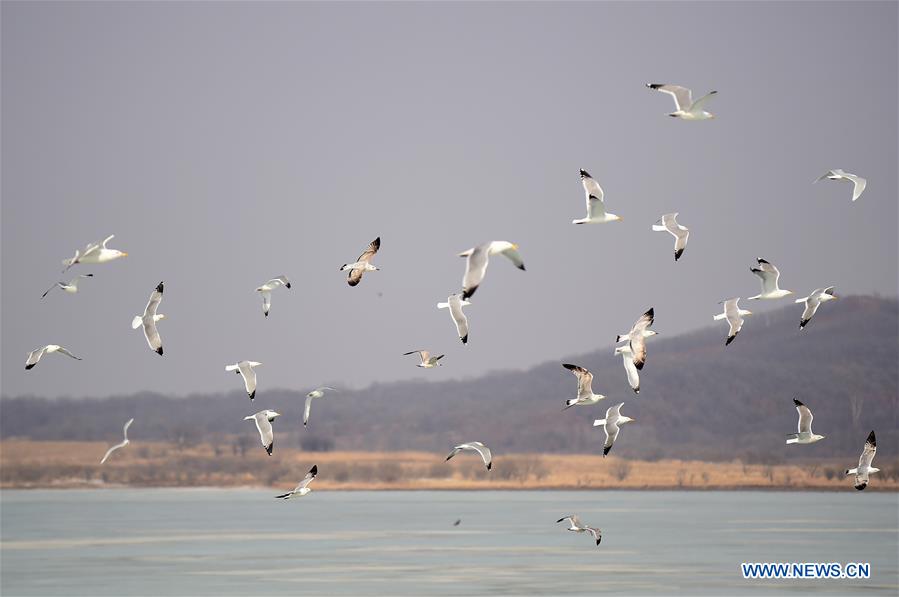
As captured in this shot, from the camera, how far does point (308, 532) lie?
52.5 m

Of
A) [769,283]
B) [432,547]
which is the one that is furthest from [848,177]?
[432,547]

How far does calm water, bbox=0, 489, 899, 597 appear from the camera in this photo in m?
34.3

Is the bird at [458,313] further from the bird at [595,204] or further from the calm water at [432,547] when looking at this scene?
the calm water at [432,547]

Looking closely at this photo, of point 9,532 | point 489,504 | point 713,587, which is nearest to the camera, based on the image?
point 713,587

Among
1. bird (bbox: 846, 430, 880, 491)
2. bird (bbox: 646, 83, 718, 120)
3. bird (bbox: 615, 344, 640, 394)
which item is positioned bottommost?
bird (bbox: 846, 430, 880, 491)

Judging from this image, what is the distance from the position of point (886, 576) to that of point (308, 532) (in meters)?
24.1

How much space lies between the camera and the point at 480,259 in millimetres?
19109

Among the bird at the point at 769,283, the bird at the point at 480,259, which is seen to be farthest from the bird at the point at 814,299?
the bird at the point at 480,259

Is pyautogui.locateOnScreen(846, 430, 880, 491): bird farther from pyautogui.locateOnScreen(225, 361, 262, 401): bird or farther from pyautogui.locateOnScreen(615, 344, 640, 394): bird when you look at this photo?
pyautogui.locateOnScreen(225, 361, 262, 401): bird

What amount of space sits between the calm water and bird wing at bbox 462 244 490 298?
49.2 ft

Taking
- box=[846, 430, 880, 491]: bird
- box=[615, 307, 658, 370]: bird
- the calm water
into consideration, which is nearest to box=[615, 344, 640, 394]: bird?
box=[615, 307, 658, 370]: bird

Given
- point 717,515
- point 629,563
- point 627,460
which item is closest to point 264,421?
point 629,563

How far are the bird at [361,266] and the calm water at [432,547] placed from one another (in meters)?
11.8

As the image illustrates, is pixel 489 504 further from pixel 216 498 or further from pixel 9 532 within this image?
pixel 9 532
